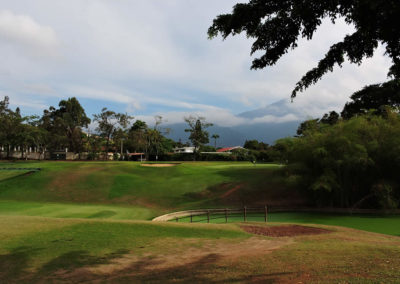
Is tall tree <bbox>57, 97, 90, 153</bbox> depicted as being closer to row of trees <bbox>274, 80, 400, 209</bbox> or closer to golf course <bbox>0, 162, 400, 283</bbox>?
golf course <bbox>0, 162, 400, 283</bbox>

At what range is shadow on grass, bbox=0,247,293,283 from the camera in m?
6.93

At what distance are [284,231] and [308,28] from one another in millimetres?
10938

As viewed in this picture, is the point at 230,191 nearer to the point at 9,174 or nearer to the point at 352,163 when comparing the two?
the point at 352,163

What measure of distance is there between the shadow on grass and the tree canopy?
14.9ft

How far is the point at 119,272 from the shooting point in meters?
7.69

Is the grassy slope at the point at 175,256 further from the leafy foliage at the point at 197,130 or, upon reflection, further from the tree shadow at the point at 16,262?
the leafy foliage at the point at 197,130

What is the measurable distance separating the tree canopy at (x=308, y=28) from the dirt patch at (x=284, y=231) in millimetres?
8931

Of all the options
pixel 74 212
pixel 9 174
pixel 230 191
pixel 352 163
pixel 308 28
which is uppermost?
pixel 308 28

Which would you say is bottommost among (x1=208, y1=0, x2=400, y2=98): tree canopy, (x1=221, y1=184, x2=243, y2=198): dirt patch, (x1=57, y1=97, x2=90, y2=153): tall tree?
(x1=221, y1=184, x2=243, y2=198): dirt patch

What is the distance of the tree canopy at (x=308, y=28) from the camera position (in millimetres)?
4812

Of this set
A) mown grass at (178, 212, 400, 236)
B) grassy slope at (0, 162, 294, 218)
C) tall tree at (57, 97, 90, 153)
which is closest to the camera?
mown grass at (178, 212, 400, 236)

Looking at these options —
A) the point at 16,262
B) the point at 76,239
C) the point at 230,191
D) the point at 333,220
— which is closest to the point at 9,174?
the point at 230,191

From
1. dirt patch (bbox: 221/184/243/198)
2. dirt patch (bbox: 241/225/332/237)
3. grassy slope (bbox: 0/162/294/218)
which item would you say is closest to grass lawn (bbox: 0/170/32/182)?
grassy slope (bbox: 0/162/294/218)

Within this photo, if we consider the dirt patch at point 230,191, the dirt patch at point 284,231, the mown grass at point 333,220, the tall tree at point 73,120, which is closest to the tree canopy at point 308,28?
the dirt patch at point 284,231
